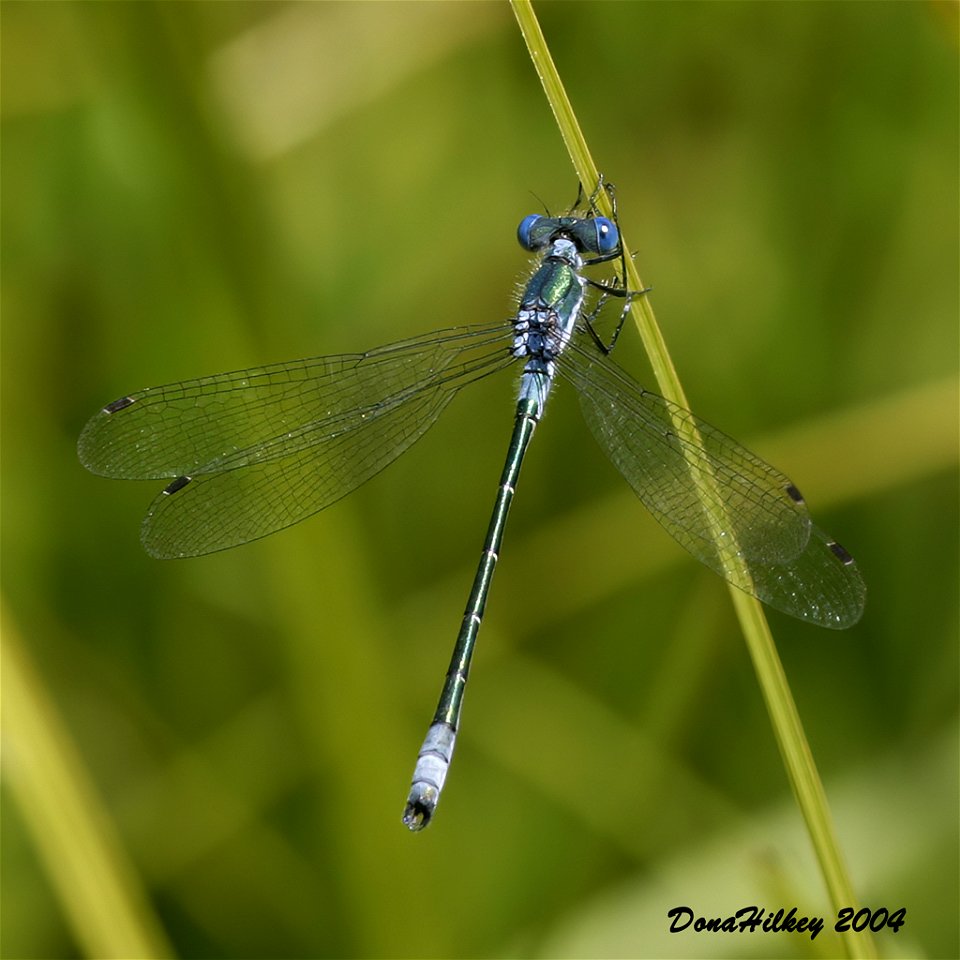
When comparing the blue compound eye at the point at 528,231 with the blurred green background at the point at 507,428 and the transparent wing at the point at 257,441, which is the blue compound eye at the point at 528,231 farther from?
the transparent wing at the point at 257,441

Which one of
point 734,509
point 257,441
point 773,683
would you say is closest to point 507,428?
point 257,441

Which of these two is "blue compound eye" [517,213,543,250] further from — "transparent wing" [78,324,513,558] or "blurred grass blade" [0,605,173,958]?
"blurred grass blade" [0,605,173,958]

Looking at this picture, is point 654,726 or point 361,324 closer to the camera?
point 654,726

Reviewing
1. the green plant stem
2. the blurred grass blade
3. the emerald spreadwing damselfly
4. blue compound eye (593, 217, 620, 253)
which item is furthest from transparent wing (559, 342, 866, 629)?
the blurred grass blade

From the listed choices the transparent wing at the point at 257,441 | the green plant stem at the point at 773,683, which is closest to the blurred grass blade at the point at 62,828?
the transparent wing at the point at 257,441

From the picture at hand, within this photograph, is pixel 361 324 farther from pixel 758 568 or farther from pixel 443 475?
pixel 758 568

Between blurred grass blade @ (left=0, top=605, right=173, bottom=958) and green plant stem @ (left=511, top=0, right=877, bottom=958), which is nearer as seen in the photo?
green plant stem @ (left=511, top=0, right=877, bottom=958)

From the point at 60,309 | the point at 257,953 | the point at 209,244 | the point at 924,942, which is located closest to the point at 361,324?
the point at 60,309
